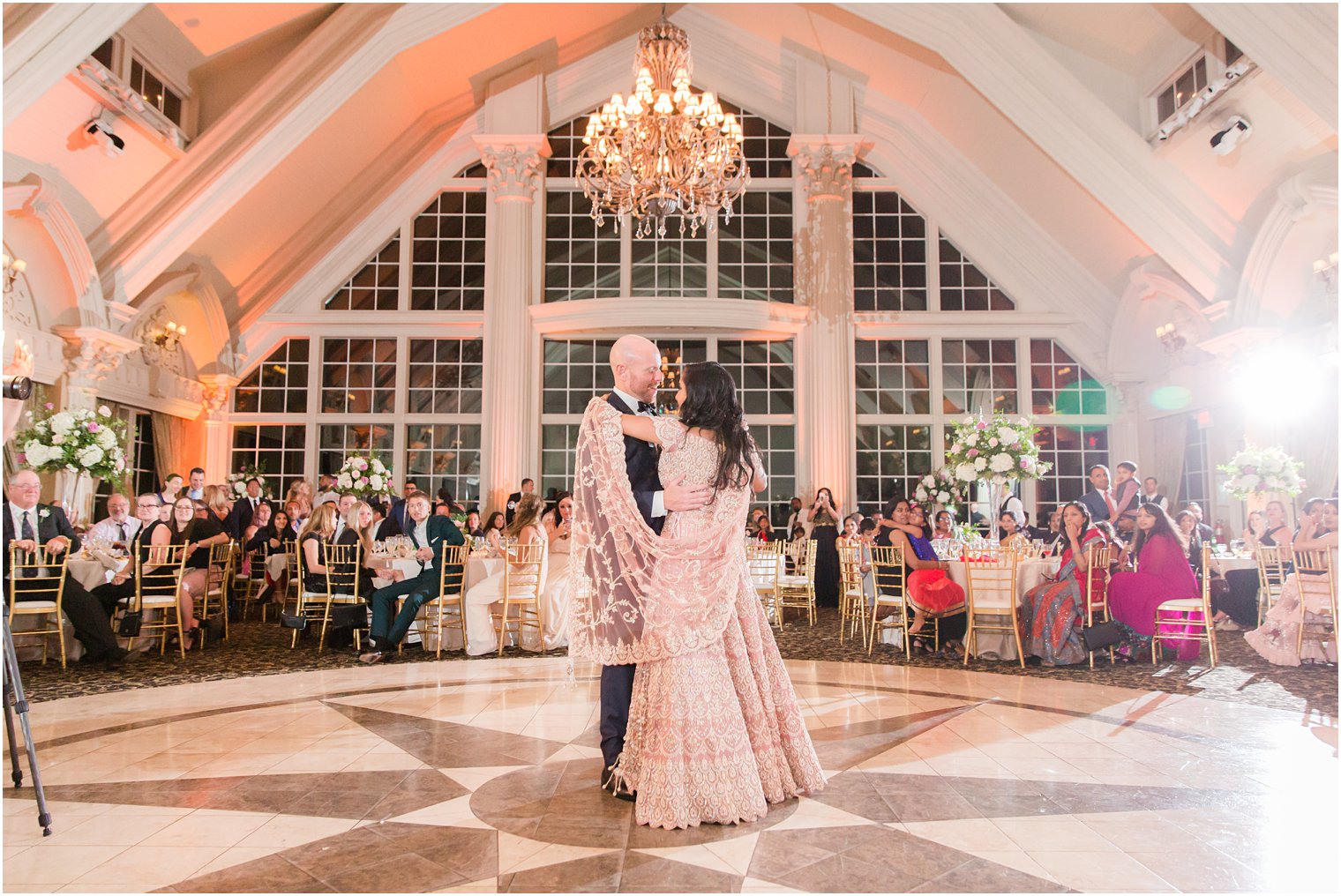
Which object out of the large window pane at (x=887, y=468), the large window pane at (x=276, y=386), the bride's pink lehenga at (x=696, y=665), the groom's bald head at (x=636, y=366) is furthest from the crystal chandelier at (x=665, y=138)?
the large window pane at (x=276, y=386)

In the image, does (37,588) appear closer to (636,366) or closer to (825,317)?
(636,366)

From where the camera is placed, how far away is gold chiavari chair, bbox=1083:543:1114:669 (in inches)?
243

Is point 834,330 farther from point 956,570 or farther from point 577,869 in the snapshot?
point 577,869

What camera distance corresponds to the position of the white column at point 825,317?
12.2m

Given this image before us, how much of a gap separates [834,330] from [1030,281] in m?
2.97

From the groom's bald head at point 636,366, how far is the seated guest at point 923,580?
3.97 m

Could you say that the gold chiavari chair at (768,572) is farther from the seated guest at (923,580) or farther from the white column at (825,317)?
the white column at (825,317)

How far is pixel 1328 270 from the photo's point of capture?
26.9 feet

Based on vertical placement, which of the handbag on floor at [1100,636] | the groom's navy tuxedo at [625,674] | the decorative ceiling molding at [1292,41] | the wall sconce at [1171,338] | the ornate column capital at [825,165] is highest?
the ornate column capital at [825,165]

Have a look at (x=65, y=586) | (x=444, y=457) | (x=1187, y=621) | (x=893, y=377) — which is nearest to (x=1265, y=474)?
(x=1187, y=621)

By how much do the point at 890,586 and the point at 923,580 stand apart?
0.94ft

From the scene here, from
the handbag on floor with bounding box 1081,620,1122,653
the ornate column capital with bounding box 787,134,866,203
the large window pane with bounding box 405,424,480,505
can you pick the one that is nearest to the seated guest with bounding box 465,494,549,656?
the handbag on floor with bounding box 1081,620,1122,653

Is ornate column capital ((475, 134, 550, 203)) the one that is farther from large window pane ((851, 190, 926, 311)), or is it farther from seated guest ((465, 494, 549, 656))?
seated guest ((465, 494, 549, 656))

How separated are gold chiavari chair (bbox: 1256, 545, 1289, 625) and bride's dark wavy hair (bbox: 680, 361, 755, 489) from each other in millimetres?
5718
